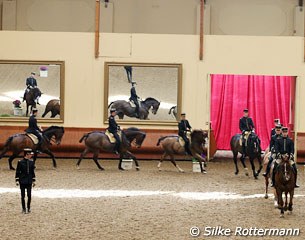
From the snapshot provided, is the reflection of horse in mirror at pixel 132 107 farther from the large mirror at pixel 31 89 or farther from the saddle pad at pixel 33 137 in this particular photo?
the saddle pad at pixel 33 137

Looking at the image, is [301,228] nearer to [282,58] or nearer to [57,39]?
[282,58]

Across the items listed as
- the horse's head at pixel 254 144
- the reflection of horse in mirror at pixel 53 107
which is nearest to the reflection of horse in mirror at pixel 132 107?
the reflection of horse in mirror at pixel 53 107

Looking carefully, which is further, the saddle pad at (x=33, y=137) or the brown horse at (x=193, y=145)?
the saddle pad at (x=33, y=137)

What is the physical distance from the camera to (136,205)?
1179 cm

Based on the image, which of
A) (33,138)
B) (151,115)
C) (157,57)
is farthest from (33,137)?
(157,57)

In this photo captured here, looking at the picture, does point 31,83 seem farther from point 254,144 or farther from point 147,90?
point 254,144

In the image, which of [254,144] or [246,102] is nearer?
[254,144]

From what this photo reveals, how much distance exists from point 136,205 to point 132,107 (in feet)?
31.2

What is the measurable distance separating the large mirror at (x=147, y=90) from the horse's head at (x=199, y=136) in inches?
150

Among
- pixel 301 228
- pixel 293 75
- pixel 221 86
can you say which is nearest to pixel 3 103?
pixel 221 86

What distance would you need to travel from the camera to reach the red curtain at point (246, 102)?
76.7 ft

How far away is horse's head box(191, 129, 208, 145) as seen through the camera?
17.1 m

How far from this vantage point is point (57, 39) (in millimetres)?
21281

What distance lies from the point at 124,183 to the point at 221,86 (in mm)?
9426
